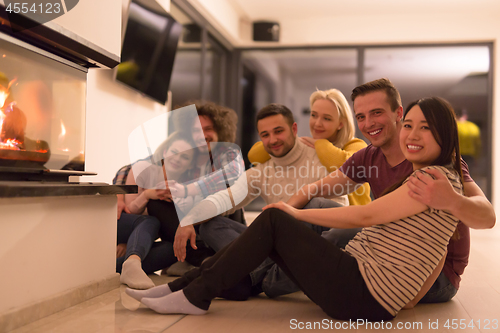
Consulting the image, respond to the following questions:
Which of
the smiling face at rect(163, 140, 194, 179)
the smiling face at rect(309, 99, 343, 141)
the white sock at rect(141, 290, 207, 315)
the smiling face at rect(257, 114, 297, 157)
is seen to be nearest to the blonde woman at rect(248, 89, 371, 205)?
the smiling face at rect(309, 99, 343, 141)

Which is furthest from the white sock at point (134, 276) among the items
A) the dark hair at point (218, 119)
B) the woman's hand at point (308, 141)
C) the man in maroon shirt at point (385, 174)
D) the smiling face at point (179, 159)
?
the woman's hand at point (308, 141)

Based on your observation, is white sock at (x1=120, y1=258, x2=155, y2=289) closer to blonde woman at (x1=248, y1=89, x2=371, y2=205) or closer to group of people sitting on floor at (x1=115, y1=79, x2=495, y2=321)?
group of people sitting on floor at (x1=115, y1=79, x2=495, y2=321)

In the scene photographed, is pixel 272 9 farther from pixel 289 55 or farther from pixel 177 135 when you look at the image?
pixel 177 135

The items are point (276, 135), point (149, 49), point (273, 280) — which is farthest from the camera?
point (149, 49)

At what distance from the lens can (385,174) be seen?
5.98 ft

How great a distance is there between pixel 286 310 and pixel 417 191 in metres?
0.66

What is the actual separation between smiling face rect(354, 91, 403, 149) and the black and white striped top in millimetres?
452

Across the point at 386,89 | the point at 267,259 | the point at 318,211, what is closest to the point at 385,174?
the point at 386,89

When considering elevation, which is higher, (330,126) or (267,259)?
(330,126)

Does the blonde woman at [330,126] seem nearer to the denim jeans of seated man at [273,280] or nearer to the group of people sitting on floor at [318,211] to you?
the group of people sitting on floor at [318,211]

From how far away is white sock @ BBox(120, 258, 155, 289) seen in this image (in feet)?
6.11

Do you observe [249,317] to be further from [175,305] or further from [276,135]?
[276,135]

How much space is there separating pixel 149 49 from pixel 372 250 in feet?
8.87

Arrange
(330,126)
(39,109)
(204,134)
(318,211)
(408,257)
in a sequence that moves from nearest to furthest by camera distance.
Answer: (408,257) → (318,211) → (39,109) → (204,134) → (330,126)
